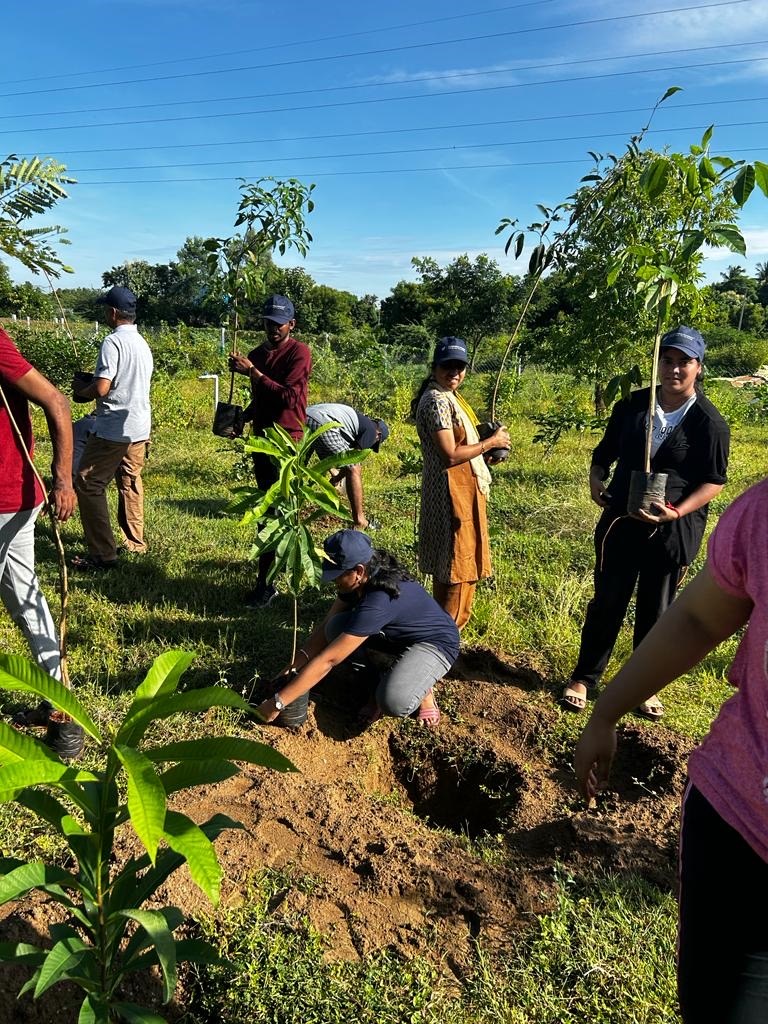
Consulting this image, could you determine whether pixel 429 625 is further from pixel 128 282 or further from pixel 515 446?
pixel 128 282

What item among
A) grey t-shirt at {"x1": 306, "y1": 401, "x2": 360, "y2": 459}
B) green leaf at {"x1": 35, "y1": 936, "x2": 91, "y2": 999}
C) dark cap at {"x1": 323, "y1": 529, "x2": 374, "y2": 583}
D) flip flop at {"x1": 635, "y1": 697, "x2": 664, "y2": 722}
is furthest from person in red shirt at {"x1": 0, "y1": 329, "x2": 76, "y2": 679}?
flip flop at {"x1": 635, "y1": 697, "x2": 664, "y2": 722}

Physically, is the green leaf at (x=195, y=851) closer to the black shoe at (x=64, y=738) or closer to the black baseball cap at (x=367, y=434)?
the black shoe at (x=64, y=738)

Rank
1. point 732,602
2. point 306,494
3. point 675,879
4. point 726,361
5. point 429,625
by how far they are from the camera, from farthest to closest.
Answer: point 726,361 → point 429,625 → point 306,494 → point 675,879 → point 732,602

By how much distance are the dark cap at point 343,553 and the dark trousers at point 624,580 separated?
1.17 m

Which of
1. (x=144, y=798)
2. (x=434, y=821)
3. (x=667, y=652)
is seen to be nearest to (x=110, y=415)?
(x=434, y=821)

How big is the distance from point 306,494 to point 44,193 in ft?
4.78

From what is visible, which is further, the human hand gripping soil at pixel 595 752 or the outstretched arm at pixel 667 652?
the human hand gripping soil at pixel 595 752

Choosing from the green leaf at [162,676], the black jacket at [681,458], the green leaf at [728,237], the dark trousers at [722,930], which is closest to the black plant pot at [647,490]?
the black jacket at [681,458]

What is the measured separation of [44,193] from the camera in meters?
2.58

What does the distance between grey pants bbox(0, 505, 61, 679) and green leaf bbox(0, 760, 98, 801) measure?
5.15 ft

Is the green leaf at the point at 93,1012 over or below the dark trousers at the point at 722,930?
below

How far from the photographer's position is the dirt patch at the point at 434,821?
7.16 feet

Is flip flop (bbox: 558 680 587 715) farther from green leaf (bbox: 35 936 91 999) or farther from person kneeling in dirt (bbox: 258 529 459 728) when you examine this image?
green leaf (bbox: 35 936 91 999)

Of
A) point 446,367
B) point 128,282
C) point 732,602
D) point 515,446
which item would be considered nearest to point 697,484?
point 446,367
